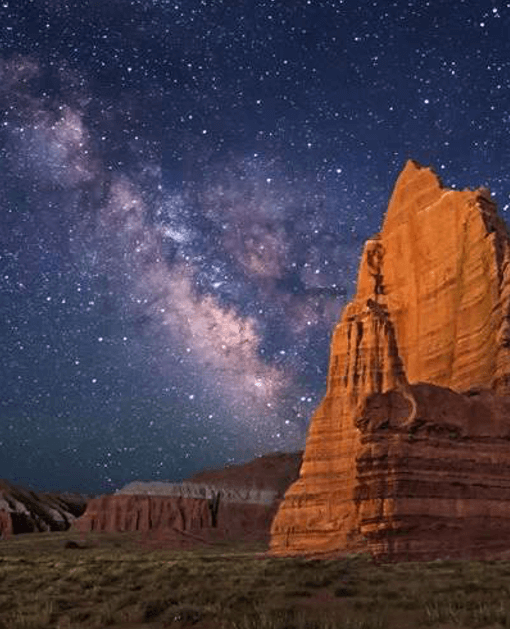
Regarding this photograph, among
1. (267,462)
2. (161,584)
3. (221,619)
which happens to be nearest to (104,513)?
(267,462)

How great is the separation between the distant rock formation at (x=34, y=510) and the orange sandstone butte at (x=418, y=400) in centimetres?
7551

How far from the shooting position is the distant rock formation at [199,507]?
396 ft

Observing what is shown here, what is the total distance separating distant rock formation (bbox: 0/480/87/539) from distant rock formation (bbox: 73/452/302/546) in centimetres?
1049

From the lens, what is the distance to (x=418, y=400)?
105 ft

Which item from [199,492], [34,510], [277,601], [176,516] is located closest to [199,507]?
[176,516]

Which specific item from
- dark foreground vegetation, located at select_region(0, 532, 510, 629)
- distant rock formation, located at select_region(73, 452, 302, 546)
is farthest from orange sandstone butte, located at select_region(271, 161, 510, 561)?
distant rock formation, located at select_region(73, 452, 302, 546)

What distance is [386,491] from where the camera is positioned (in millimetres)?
30594

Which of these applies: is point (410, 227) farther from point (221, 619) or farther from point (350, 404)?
point (221, 619)

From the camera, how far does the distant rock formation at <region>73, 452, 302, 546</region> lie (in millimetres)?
120688

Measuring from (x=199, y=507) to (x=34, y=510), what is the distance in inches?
1492

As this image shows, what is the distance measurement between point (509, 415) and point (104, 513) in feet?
330

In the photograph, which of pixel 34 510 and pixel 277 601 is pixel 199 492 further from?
pixel 277 601

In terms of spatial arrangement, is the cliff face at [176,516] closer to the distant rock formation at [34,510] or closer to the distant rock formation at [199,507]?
the distant rock formation at [199,507]

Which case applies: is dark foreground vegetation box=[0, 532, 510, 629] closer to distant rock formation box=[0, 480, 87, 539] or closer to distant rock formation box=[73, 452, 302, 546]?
distant rock formation box=[73, 452, 302, 546]
